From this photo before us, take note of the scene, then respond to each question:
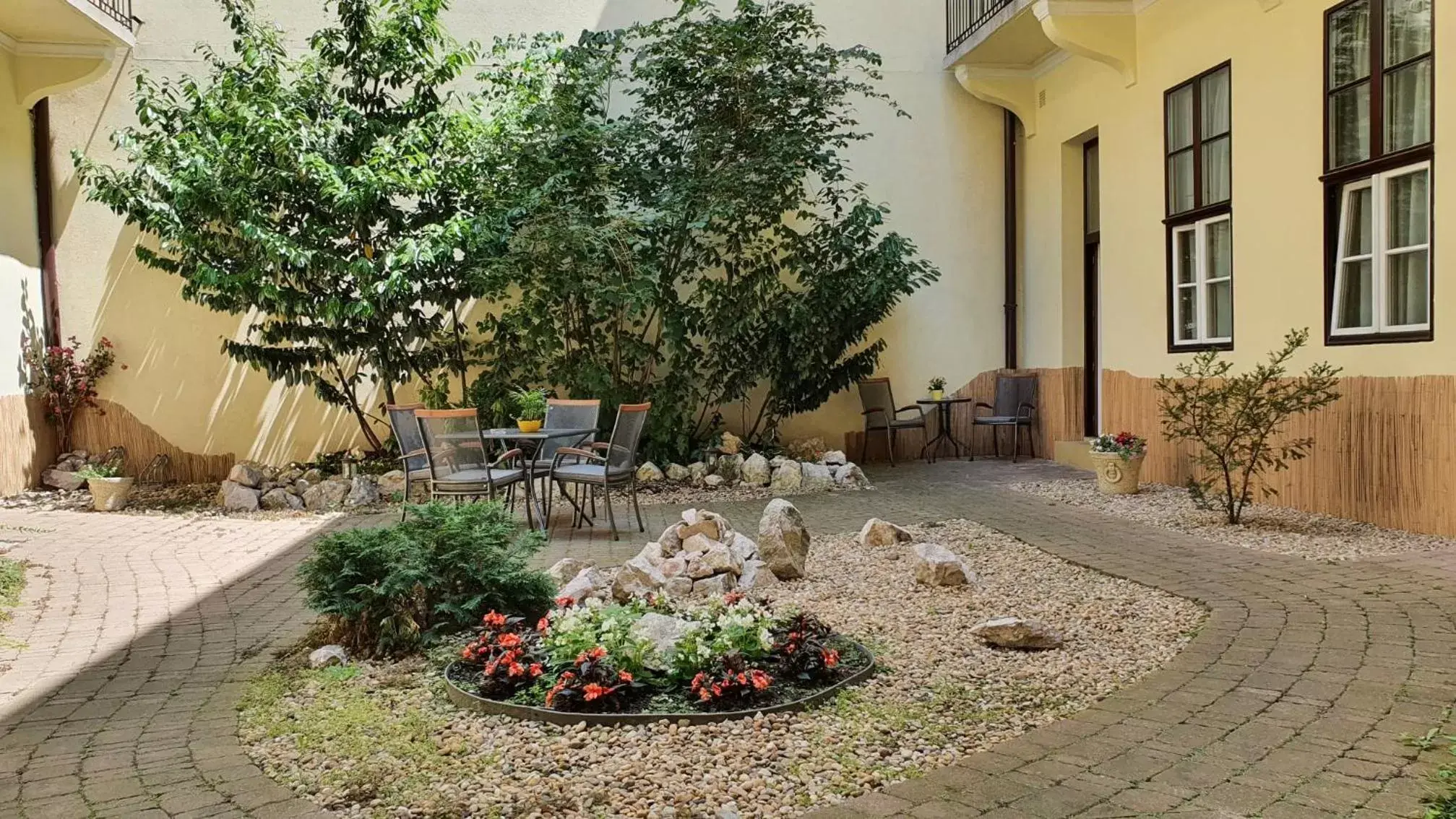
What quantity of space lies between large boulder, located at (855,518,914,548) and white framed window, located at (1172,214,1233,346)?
11.0 ft

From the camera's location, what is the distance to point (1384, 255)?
6051 mm

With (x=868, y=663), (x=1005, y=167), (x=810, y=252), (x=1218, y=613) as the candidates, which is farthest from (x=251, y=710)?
(x=1005, y=167)

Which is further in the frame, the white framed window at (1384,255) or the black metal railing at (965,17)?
the black metal railing at (965,17)

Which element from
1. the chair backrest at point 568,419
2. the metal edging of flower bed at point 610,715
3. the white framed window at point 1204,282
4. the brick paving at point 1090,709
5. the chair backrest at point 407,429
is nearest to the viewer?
the brick paving at point 1090,709

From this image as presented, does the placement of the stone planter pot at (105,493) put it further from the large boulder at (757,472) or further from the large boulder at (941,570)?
the large boulder at (941,570)

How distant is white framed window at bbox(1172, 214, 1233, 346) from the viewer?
7.70 meters

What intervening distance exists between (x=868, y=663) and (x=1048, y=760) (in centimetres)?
93

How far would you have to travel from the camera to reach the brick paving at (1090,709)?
8.23 feet

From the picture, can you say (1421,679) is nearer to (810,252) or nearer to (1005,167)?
(810,252)

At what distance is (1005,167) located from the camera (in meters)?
11.2

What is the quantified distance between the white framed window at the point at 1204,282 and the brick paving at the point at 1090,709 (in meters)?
2.54

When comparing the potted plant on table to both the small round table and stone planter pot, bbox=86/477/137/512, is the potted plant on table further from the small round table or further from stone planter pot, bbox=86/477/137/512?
stone planter pot, bbox=86/477/137/512

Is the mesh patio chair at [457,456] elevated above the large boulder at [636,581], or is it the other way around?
the mesh patio chair at [457,456]

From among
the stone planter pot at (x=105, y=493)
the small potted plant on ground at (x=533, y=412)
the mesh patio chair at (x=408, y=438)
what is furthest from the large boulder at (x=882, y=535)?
the stone planter pot at (x=105, y=493)
